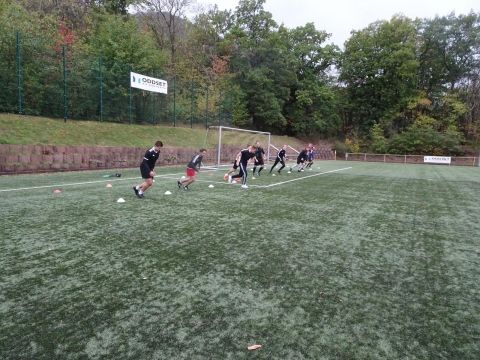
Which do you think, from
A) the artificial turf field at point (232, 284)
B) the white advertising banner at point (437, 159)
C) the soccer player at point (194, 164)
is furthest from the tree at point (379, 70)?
the artificial turf field at point (232, 284)

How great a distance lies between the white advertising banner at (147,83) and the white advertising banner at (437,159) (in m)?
34.1

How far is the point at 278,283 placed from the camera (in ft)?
12.0

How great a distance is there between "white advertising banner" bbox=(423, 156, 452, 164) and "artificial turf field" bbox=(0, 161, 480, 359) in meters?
37.5

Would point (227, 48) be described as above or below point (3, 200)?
above

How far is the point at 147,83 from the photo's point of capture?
20.5 meters

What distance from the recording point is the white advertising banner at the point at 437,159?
39.4 m

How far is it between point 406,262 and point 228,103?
86.3 ft

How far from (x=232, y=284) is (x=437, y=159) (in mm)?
43956

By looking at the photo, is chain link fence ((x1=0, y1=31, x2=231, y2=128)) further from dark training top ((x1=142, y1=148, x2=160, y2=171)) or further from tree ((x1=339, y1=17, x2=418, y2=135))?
tree ((x1=339, y1=17, x2=418, y2=135))

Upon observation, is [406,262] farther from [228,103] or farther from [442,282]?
[228,103]

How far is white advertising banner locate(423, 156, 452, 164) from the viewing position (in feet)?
129

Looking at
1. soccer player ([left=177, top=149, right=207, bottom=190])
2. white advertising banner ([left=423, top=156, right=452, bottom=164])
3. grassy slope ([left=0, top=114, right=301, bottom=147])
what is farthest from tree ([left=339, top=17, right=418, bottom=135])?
soccer player ([left=177, top=149, right=207, bottom=190])

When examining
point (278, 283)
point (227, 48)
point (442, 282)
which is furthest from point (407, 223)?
point (227, 48)

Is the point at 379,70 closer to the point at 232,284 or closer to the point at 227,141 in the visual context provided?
the point at 227,141
